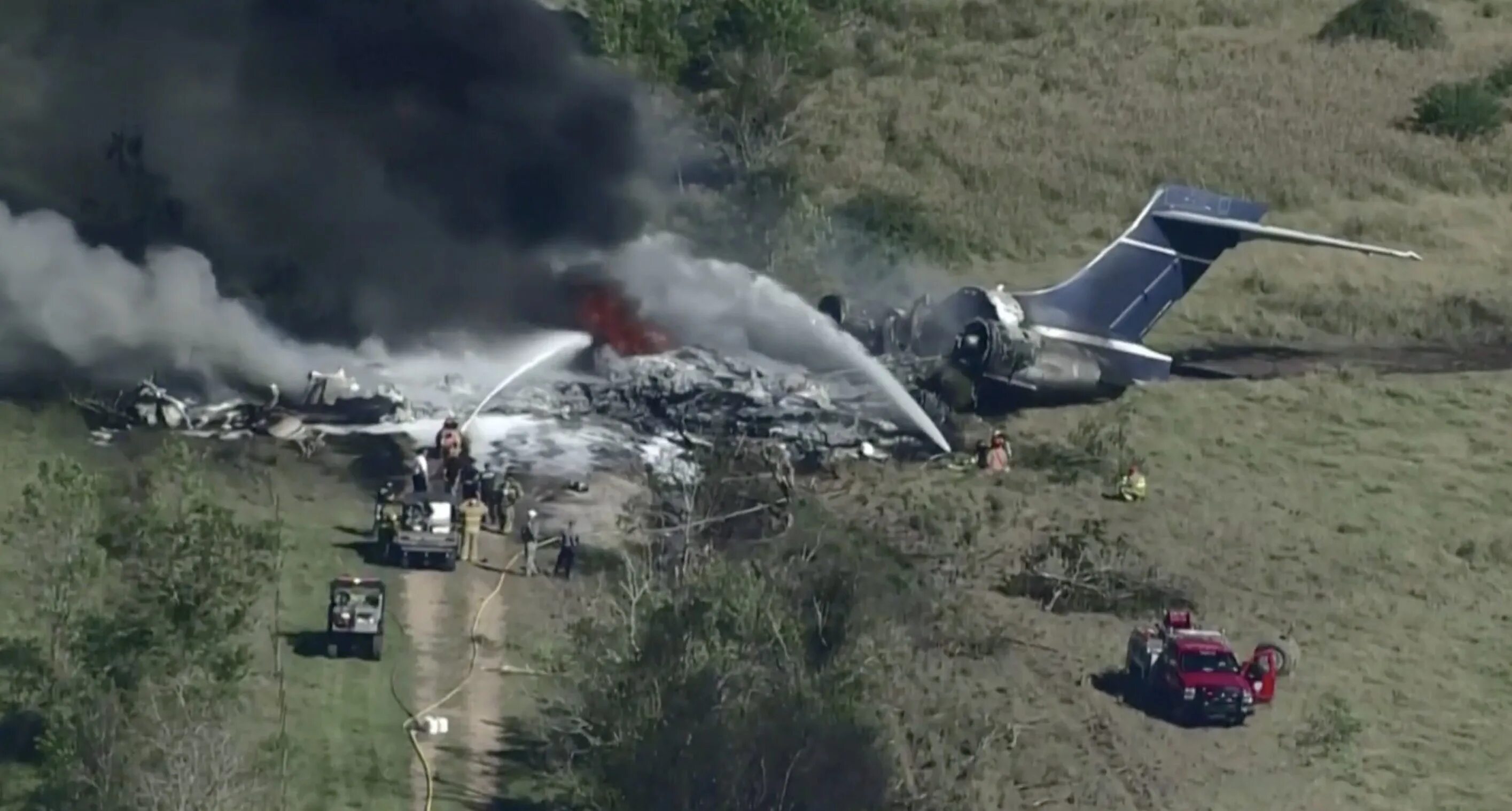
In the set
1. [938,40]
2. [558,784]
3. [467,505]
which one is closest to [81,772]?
[558,784]

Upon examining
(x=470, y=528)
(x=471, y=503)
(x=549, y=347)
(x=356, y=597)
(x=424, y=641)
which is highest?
(x=549, y=347)

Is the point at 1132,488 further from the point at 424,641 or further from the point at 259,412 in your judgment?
the point at 259,412

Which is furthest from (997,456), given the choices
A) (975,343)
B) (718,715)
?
(718,715)

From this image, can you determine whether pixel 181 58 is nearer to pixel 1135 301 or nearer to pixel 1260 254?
pixel 1135 301

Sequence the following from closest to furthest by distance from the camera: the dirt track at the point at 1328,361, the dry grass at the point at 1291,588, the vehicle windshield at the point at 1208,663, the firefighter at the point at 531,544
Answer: the dry grass at the point at 1291,588
the vehicle windshield at the point at 1208,663
the firefighter at the point at 531,544
the dirt track at the point at 1328,361

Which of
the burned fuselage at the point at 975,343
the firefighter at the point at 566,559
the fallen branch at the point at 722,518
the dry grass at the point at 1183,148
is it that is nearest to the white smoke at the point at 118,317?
the firefighter at the point at 566,559

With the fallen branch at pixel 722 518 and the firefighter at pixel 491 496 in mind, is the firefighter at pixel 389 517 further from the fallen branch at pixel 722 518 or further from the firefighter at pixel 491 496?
the fallen branch at pixel 722 518
